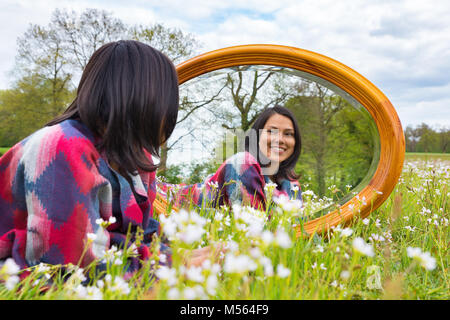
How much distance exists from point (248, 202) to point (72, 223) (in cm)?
138

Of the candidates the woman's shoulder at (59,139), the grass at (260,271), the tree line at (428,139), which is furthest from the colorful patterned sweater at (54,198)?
the tree line at (428,139)

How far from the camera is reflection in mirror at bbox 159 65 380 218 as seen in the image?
2832 mm

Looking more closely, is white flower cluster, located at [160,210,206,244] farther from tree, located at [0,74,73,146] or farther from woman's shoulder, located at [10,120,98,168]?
tree, located at [0,74,73,146]

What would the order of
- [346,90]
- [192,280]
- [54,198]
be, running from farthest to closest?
[346,90] < [54,198] < [192,280]

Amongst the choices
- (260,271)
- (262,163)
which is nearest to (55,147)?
(260,271)

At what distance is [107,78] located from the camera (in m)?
1.69

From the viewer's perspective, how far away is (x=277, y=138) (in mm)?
2887

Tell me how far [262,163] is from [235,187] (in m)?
0.35

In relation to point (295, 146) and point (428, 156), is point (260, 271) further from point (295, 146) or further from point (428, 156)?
point (428, 156)

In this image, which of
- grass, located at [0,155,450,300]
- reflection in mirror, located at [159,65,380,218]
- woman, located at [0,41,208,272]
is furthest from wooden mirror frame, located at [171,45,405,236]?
woman, located at [0,41,208,272]

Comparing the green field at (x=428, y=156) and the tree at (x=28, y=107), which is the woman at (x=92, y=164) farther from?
the tree at (x=28, y=107)

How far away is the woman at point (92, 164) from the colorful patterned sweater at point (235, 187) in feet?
2.69

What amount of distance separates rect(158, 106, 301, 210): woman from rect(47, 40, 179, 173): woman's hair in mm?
1046

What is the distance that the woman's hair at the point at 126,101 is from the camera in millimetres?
1656
